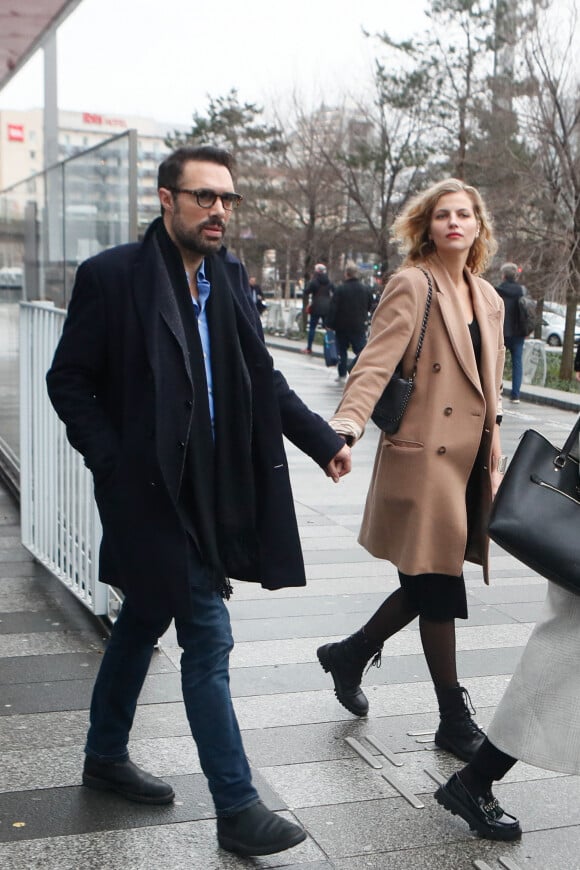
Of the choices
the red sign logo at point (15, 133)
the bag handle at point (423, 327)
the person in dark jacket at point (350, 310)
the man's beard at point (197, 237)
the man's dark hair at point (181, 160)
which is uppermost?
the red sign logo at point (15, 133)

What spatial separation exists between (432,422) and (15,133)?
10698mm

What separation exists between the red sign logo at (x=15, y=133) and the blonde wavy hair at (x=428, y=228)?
10002mm

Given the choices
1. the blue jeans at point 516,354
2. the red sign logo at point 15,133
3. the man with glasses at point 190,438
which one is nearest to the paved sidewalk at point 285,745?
the man with glasses at point 190,438

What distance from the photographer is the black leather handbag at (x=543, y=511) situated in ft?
9.04

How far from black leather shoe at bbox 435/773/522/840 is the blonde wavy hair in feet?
5.70

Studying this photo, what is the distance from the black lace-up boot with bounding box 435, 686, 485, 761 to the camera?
12.2 ft

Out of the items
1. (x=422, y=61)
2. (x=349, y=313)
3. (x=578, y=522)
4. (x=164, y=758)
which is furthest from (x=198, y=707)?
(x=422, y=61)

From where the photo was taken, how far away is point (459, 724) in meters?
3.74

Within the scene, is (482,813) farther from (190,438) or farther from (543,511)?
(190,438)

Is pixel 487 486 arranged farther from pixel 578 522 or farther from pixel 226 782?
pixel 226 782

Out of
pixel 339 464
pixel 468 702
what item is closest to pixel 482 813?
pixel 468 702

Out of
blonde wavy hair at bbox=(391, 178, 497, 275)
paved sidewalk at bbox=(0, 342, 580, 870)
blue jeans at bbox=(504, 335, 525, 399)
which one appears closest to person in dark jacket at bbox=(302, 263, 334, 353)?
blue jeans at bbox=(504, 335, 525, 399)

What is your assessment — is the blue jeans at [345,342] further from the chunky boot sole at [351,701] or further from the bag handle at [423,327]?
the bag handle at [423,327]

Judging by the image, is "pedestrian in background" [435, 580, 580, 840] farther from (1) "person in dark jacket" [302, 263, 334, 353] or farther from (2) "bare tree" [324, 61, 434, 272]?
(2) "bare tree" [324, 61, 434, 272]
